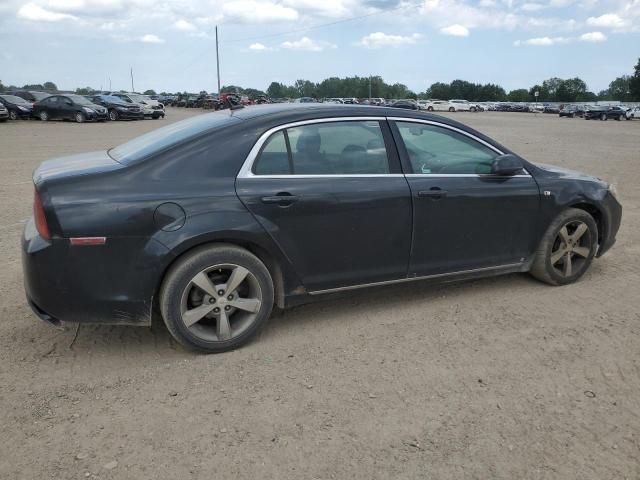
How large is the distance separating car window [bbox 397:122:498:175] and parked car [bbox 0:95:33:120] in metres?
30.9

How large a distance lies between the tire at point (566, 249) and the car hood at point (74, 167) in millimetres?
3443

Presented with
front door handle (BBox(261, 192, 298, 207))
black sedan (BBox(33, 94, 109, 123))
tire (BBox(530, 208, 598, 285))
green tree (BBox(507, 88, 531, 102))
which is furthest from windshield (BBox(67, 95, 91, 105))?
green tree (BBox(507, 88, 531, 102))

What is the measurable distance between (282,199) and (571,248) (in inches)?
107

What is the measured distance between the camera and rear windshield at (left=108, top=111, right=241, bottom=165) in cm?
368

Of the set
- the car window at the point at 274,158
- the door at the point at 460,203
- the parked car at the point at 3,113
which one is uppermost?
the car window at the point at 274,158

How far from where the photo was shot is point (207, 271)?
3490 mm

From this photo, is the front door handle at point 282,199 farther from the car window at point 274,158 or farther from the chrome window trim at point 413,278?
the chrome window trim at point 413,278

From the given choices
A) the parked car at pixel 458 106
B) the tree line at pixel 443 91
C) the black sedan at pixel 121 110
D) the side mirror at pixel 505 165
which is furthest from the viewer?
the tree line at pixel 443 91

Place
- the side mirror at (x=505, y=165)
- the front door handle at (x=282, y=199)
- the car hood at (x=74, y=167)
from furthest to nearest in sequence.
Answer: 1. the side mirror at (x=505, y=165)
2. the front door handle at (x=282, y=199)
3. the car hood at (x=74, y=167)

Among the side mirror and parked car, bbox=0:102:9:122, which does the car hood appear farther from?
parked car, bbox=0:102:9:122

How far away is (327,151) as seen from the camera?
12.8 ft

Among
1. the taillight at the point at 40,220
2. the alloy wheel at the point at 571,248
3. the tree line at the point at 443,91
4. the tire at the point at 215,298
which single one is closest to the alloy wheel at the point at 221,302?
the tire at the point at 215,298

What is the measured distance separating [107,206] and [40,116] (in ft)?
102

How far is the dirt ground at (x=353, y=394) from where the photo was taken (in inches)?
103
